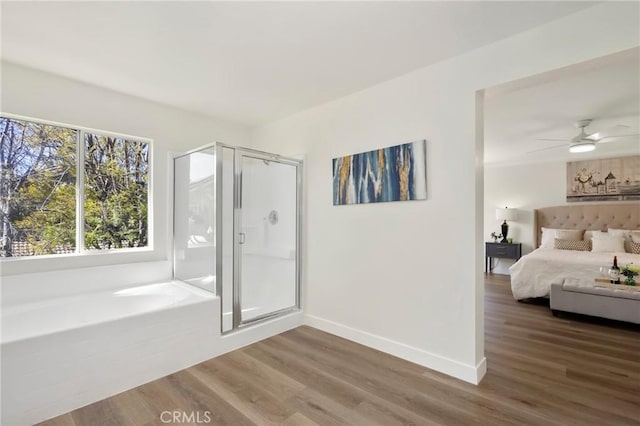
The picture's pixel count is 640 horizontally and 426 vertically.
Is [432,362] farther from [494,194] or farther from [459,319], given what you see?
[494,194]

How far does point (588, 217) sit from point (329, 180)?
5.19 m

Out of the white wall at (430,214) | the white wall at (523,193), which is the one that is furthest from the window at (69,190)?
the white wall at (523,193)

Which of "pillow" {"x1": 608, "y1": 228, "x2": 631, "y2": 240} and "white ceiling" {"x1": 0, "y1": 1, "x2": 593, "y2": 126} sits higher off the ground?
"white ceiling" {"x1": 0, "y1": 1, "x2": 593, "y2": 126}

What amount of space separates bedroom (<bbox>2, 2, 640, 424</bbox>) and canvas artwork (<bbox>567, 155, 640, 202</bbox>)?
4726 millimetres

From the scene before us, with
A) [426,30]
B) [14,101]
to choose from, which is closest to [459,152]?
[426,30]

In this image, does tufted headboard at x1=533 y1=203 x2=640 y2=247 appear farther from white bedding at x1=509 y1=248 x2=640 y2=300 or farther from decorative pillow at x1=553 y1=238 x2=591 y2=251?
white bedding at x1=509 y1=248 x2=640 y2=300

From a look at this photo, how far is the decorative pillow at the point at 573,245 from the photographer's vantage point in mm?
4949

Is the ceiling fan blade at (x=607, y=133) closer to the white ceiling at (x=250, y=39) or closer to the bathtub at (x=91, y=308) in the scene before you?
the white ceiling at (x=250, y=39)

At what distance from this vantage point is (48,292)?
2.60m

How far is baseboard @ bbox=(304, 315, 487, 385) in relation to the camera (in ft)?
7.17

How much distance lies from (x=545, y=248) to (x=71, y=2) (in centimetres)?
673

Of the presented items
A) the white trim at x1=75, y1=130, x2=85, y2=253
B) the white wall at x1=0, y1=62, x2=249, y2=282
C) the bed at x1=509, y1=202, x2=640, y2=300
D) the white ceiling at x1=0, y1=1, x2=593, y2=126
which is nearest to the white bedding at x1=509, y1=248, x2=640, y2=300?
the bed at x1=509, y1=202, x2=640, y2=300

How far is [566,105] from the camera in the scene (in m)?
3.21

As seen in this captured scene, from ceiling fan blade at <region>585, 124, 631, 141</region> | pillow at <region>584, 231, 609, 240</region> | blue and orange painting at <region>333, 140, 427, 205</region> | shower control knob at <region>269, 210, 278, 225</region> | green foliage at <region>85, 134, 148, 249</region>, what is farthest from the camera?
pillow at <region>584, 231, 609, 240</region>
